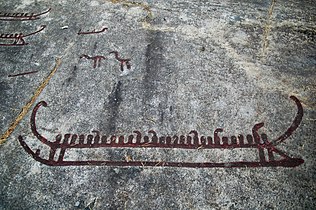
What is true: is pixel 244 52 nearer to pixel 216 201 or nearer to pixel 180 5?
pixel 180 5

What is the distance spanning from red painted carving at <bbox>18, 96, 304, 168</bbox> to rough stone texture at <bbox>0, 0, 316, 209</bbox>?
0.12 feet

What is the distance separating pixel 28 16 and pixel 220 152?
2203mm

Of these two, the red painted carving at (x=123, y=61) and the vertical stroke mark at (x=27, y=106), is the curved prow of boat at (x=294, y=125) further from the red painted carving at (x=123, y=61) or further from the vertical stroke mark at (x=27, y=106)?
the vertical stroke mark at (x=27, y=106)

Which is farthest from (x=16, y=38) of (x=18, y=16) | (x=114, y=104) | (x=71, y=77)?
(x=114, y=104)

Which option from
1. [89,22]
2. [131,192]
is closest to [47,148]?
[131,192]

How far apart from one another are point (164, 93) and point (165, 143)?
440 millimetres

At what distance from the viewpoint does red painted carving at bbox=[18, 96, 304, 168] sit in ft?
6.39

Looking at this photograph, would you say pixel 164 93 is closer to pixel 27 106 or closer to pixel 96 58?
pixel 96 58

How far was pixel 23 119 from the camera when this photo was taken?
219 cm

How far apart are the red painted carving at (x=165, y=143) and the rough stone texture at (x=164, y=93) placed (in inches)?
1.5

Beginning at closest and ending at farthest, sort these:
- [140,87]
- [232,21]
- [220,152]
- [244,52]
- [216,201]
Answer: [216,201] → [220,152] → [140,87] → [244,52] → [232,21]

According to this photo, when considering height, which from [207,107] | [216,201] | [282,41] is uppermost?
[282,41]

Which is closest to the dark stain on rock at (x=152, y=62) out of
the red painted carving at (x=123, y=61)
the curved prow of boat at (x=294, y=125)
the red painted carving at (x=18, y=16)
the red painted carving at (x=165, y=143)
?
the red painted carving at (x=123, y=61)

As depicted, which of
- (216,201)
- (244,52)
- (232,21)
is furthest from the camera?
(232,21)
